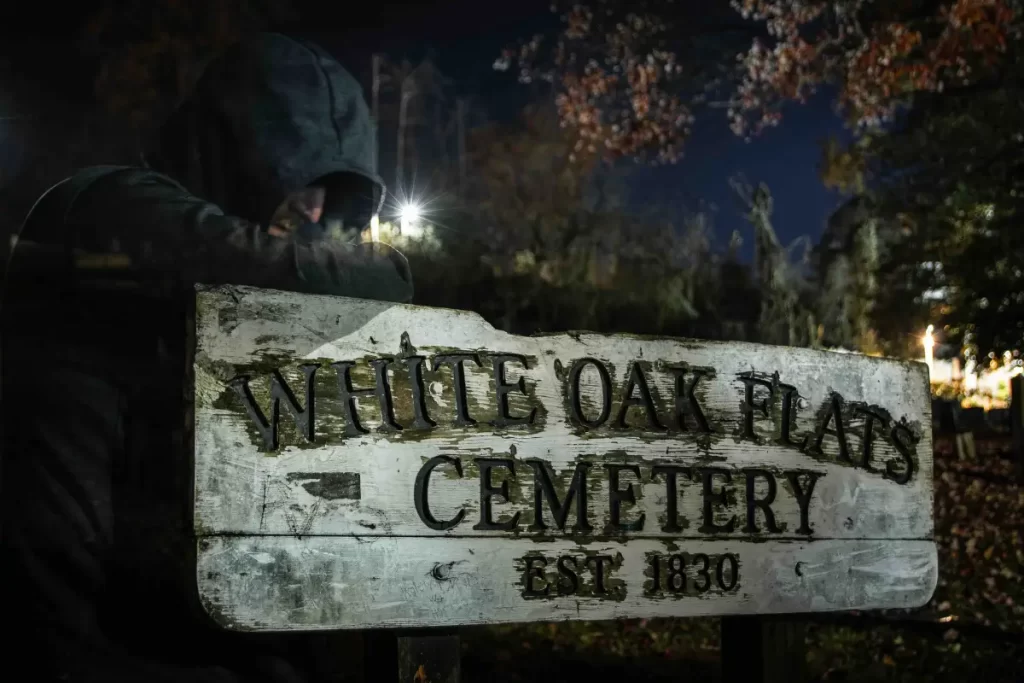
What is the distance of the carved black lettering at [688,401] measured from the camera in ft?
9.58

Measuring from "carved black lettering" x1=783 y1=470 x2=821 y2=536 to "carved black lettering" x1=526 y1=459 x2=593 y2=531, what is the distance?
74 centimetres

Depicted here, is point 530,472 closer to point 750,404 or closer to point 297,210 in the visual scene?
point 750,404

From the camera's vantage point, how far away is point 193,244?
9.39ft

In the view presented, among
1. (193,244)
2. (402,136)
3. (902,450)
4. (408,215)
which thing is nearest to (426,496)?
(193,244)

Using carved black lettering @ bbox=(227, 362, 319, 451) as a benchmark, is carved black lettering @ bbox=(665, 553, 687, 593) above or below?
below

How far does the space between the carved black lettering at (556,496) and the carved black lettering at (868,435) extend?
1052 millimetres

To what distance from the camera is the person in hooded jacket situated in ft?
9.25

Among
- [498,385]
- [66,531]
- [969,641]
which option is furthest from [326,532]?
[969,641]

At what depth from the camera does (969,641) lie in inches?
235

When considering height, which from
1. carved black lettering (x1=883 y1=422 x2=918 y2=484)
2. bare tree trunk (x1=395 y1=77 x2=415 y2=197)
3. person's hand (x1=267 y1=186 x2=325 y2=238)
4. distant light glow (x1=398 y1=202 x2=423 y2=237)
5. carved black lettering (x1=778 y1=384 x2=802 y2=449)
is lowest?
carved black lettering (x1=883 y1=422 x2=918 y2=484)

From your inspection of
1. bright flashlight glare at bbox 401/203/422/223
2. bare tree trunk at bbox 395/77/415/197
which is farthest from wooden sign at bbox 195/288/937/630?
bare tree trunk at bbox 395/77/415/197

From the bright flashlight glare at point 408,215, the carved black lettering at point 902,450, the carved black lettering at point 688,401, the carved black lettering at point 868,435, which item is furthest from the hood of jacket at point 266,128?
the bright flashlight glare at point 408,215

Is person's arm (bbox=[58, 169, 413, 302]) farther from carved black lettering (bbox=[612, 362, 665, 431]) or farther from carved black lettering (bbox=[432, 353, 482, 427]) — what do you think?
carved black lettering (bbox=[612, 362, 665, 431])

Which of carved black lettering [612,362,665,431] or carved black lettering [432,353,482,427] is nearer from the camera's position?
carved black lettering [432,353,482,427]
